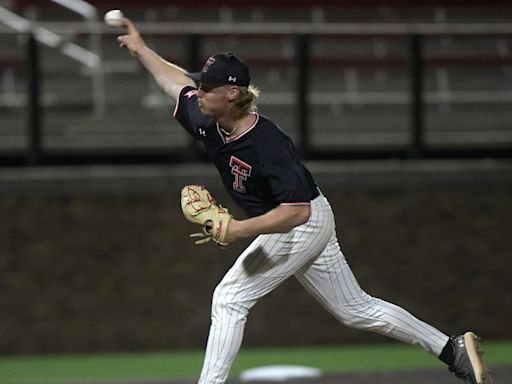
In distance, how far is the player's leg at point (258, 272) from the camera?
5.25 m

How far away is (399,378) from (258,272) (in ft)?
7.23

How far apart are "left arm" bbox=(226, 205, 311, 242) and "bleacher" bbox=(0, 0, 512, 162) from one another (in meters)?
4.15

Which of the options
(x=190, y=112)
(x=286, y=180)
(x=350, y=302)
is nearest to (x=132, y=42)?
(x=190, y=112)

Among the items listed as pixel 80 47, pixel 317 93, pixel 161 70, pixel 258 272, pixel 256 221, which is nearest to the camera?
pixel 256 221

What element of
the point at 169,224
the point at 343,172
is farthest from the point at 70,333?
the point at 343,172

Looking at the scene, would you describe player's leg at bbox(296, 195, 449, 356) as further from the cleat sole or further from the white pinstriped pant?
the cleat sole

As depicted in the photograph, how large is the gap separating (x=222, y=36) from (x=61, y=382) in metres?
3.15

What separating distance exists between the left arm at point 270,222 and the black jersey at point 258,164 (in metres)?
0.04

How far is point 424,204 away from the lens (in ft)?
30.5

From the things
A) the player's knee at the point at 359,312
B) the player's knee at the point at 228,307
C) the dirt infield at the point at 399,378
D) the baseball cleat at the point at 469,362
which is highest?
the player's knee at the point at 228,307

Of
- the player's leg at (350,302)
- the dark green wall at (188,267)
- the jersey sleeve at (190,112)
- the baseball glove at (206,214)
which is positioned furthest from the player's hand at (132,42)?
the dark green wall at (188,267)

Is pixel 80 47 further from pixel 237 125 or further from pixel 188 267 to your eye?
pixel 237 125

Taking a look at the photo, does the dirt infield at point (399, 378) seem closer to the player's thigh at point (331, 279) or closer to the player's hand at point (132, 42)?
the player's thigh at point (331, 279)

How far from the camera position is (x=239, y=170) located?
5.21 meters
